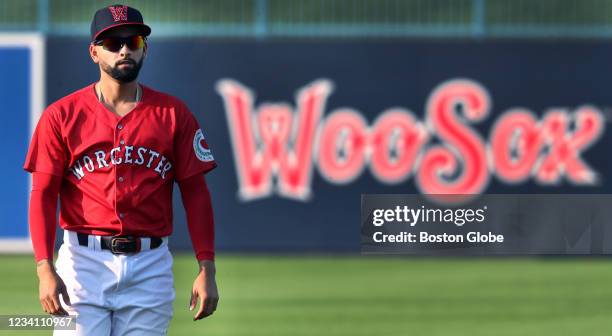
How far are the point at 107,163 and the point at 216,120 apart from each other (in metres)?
12.1

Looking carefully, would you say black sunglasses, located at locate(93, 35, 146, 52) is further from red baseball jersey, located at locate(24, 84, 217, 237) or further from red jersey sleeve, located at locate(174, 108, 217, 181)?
red jersey sleeve, located at locate(174, 108, 217, 181)

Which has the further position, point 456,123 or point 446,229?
point 456,123

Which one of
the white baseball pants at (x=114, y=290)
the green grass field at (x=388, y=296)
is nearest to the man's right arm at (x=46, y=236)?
the white baseball pants at (x=114, y=290)

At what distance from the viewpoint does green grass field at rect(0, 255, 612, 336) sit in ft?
38.5

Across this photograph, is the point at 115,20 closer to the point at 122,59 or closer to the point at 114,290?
the point at 122,59

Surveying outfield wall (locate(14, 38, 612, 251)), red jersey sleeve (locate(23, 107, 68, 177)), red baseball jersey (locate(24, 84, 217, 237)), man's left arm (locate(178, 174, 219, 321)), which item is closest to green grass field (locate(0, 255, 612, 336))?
outfield wall (locate(14, 38, 612, 251))

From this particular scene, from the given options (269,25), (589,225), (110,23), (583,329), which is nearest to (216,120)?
(269,25)

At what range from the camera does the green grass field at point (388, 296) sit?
1174 cm

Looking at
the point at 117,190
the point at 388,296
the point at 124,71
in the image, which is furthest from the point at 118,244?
the point at 388,296

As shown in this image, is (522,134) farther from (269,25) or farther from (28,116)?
(28,116)

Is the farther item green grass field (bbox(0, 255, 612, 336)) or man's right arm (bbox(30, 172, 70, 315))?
green grass field (bbox(0, 255, 612, 336))

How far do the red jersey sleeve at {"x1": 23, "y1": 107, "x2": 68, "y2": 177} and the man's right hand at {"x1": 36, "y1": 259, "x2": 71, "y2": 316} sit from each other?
40 centimetres

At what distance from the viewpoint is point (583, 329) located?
38.1 feet

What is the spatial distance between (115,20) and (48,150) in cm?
61
